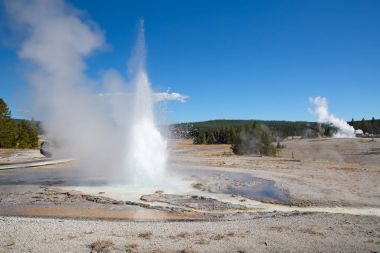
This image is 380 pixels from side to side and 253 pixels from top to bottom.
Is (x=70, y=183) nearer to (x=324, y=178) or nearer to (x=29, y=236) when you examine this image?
(x=29, y=236)

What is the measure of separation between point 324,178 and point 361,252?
Result: 17.5 meters

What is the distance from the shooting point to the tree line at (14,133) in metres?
59.2

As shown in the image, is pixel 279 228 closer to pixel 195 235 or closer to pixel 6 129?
pixel 195 235

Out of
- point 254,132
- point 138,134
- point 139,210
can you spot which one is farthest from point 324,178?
point 254,132

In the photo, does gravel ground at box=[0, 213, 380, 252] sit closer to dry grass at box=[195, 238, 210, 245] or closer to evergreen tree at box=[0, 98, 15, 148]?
dry grass at box=[195, 238, 210, 245]

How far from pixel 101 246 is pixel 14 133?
190 feet

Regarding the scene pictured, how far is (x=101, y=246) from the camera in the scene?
10.1 m

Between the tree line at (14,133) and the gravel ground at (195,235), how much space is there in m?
50.8

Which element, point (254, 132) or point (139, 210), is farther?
point (254, 132)

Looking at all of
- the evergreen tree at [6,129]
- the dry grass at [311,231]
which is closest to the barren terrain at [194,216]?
the dry grass at [311,231]

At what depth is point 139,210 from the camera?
1528 centimetres

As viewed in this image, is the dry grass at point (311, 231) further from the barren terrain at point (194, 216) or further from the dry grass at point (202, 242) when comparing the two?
the dry grass at point (202, 242)

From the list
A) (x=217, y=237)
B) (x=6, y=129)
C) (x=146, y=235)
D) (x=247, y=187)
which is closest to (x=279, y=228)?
(x=217, y=237)

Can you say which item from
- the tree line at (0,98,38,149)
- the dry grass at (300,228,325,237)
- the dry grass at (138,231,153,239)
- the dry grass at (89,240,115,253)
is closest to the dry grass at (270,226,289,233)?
the dry grass at (300,228,325,237)
